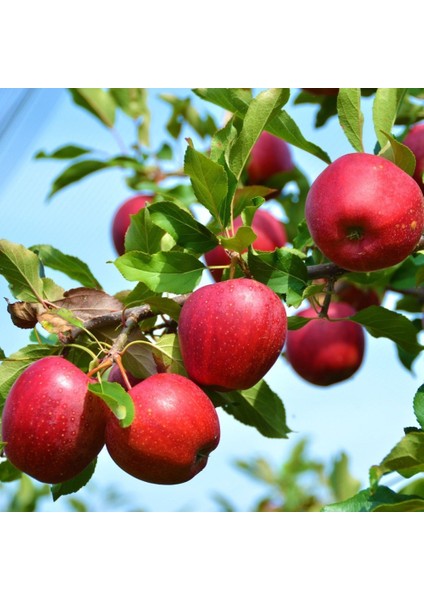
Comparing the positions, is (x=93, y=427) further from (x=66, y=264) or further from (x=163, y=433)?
(x=66, y=264)

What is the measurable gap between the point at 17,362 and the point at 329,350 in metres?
1.08

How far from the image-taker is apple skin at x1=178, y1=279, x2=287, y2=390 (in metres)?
1.07

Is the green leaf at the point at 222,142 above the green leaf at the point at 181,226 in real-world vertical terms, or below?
above

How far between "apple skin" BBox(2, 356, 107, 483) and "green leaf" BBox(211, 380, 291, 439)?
0.36m

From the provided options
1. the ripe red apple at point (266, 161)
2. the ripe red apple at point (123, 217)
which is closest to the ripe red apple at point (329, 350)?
the ripe red apple at point (266, 161)

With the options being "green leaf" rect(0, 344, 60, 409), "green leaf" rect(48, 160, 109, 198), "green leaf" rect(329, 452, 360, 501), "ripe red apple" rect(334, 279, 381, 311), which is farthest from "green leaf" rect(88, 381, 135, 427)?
"green leaf" rect(329, 452, 360, 501)

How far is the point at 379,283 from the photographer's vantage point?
1912mm

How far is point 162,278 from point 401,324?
1.53 feet

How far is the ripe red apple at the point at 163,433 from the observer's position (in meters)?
1.03

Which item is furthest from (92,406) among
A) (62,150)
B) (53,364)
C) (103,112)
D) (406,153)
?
(103,112)

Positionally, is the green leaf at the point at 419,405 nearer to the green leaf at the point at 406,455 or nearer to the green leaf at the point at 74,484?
the green leaf at the point at 406,455

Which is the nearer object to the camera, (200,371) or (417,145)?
(200,371)

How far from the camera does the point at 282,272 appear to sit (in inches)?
47.7

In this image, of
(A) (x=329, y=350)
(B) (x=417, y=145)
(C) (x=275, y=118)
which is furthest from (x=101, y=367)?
(A) (x=329, y=350)
